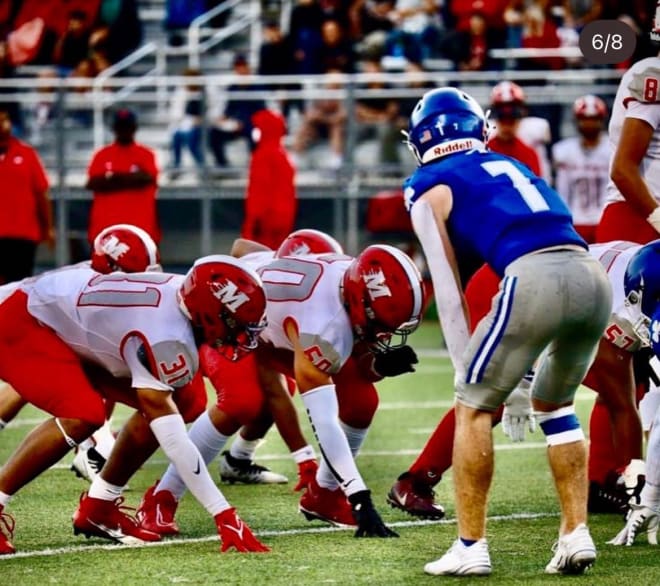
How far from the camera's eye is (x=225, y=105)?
51.3 feet

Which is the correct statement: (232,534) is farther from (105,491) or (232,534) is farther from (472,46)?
(472,46)

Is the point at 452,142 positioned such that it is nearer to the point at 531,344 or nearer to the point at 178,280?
the point at 531,344

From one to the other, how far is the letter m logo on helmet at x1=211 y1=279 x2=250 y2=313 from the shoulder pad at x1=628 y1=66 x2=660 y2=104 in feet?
7.00

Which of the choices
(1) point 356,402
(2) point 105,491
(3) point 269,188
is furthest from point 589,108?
(2) point 105,491

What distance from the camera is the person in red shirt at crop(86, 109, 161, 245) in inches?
494

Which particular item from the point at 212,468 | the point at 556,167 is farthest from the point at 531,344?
the point at 556,167

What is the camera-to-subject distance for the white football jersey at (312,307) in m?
6.10

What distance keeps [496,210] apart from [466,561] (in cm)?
115

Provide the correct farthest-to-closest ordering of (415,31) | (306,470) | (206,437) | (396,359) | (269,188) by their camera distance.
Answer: (415,31)
(269,188)
(306,470)
(206,437)
(396,359)

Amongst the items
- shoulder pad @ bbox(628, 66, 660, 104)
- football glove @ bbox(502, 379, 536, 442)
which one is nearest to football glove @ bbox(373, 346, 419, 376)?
football glove @ bbox(502, 379, 536, 442)

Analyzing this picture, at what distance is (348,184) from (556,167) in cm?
266

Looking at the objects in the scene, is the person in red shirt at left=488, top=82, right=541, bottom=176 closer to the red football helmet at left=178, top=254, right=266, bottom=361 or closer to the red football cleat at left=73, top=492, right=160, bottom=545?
the red football helmet at left=178, top=254, right=266, bottom=361

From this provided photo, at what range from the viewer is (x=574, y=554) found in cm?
521

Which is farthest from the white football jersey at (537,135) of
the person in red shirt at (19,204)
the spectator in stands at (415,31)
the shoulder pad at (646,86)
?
the shoulder pad at (646,86)
